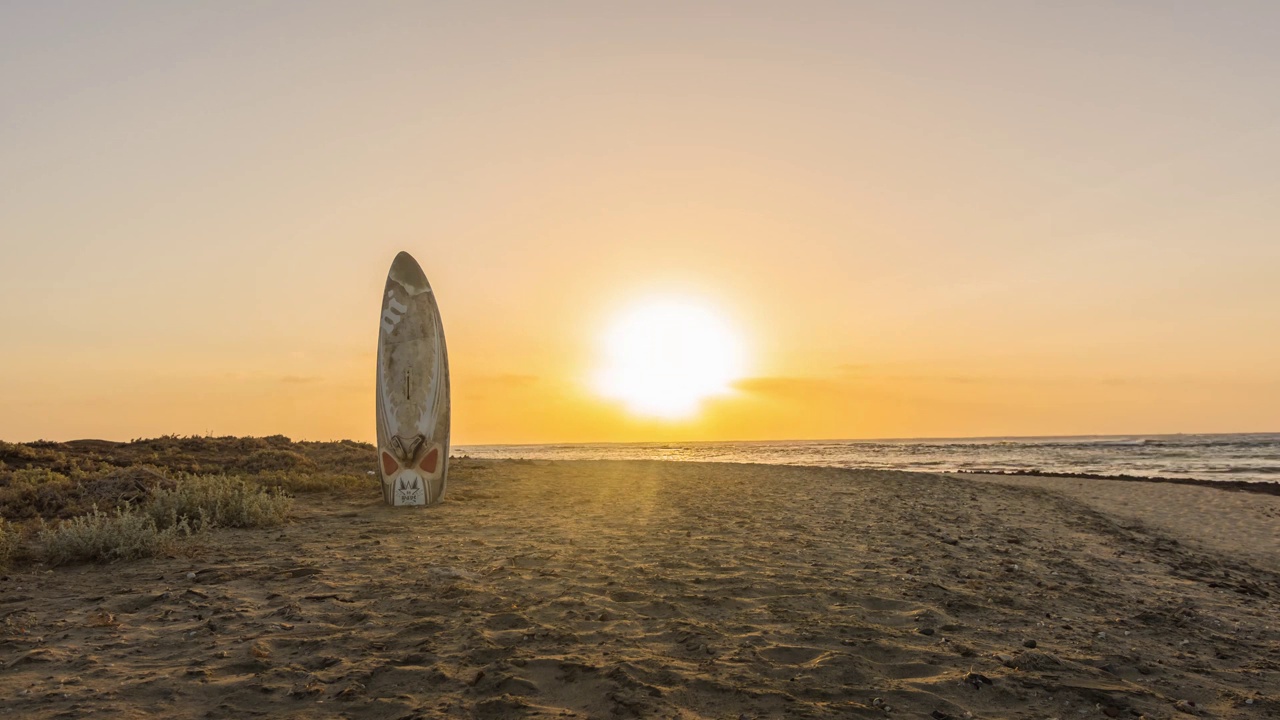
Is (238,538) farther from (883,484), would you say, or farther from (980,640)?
(883,484)

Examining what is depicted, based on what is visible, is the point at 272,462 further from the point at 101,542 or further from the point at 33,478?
the point at 101,542

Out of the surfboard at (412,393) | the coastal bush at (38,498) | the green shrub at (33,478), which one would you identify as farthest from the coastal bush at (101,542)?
the green shrub at (33,478)

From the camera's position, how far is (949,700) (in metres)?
4.06

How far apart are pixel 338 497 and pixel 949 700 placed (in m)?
12.1

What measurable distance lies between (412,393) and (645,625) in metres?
8.38

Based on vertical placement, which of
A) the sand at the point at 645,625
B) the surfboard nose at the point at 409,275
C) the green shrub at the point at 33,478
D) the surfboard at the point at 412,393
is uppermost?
the surfboard nose at the point at 409,275

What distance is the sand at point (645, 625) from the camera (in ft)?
13.2

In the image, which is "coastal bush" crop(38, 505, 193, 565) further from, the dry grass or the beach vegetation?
the beach vegetation

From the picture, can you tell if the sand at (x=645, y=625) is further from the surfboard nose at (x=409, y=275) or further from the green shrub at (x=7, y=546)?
the surfboard nose at (x=409, y=275)

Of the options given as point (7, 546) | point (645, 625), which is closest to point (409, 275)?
point (7, 546)

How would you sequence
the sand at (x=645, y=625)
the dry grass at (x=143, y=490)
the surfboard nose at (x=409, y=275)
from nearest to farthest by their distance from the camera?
the sand at (x=645, y=625), the dry grass at (x=143, y=490), the surfboard nose at (x=409, y=275)

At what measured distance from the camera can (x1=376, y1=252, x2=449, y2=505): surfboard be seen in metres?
12.3

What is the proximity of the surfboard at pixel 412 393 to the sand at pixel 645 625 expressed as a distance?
1.90 metres

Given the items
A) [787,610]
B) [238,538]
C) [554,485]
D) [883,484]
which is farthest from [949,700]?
[883,484]
